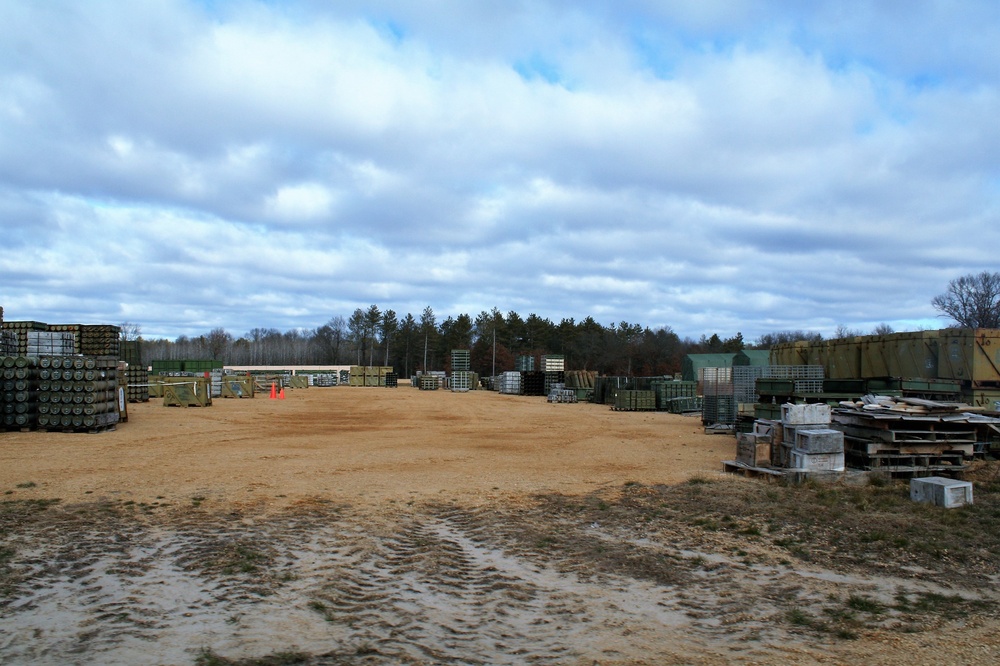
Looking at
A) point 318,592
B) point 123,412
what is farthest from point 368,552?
point 123,412

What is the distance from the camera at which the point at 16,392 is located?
67.1 feet

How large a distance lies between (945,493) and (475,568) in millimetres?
7110

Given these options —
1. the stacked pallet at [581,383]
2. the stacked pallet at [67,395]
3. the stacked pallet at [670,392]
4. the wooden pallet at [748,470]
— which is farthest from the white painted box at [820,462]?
the stacked pallet at [581,383]

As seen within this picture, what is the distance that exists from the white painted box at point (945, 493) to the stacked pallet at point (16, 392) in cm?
2233

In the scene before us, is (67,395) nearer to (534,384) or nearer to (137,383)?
(137,383)

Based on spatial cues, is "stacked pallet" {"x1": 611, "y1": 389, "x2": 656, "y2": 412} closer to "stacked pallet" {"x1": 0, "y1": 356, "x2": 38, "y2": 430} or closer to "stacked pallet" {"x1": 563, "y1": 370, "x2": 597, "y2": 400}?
"stacked pallet" {"x1": 563, "y1": 370, "x2": 597, "y2": 400}

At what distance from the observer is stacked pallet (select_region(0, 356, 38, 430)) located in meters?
20.5

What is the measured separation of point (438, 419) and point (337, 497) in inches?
704

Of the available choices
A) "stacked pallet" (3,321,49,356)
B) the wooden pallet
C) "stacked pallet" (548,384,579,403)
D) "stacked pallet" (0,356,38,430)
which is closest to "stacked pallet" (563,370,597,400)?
"stacked pallet" (548,384,579,403)

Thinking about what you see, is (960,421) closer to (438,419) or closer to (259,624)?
(259,624)

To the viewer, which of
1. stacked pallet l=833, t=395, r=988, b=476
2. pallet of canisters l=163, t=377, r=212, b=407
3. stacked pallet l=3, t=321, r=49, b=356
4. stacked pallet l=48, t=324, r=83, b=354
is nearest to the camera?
stacked pallet l=833, t=395, r=988, b=476

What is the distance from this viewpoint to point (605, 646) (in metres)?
5.17

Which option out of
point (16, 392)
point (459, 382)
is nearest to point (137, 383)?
point (16, 392)

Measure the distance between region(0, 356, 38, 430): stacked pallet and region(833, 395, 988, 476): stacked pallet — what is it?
844 inches
